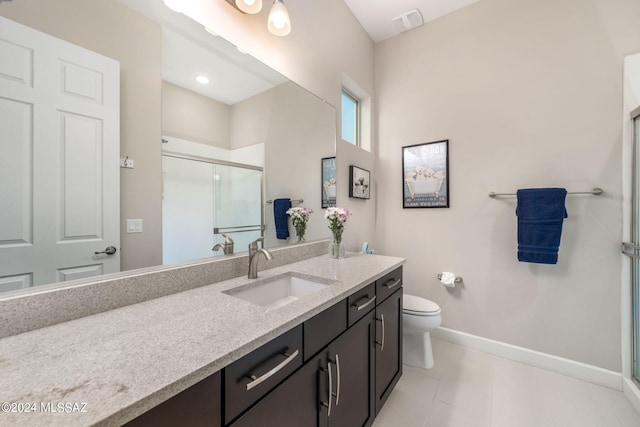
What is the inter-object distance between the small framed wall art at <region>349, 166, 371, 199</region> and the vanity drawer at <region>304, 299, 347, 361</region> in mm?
1285

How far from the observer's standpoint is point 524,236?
180 cm

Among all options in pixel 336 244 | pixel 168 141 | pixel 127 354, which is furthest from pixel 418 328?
pixel 168 141

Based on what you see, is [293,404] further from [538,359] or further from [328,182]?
[538,359]

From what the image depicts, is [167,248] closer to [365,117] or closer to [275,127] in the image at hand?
[275,127]

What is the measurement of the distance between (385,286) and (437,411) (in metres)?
0.83

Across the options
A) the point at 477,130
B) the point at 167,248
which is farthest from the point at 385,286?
the point at 477,130

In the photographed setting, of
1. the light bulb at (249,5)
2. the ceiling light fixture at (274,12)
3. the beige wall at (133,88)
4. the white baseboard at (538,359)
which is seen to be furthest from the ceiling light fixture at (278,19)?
the white baseboard at (538,359)

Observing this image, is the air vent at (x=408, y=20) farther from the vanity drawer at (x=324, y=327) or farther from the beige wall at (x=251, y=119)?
the vanity drawer at (x=324, y=327)

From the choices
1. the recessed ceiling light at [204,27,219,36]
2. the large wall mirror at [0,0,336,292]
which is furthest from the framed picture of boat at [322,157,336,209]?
the recessed ceiling light at [204,27,219,36]

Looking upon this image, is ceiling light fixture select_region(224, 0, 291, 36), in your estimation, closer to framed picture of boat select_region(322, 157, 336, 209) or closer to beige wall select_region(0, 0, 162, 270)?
beige wall select_region(0, 0, 162, 270)

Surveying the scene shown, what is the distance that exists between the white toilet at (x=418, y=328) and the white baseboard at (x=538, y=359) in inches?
16.9

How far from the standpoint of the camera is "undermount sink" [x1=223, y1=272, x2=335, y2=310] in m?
1.14

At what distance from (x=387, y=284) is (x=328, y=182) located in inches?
34.6

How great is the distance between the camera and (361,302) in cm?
117
